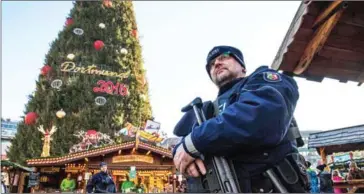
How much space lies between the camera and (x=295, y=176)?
132cm

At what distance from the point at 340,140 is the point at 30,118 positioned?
1777 cm

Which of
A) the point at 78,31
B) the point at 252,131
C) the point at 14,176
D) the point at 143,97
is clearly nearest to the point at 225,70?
the point at 252,131

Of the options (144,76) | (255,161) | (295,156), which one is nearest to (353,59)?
(295,156)

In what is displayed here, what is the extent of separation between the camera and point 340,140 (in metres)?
9.26

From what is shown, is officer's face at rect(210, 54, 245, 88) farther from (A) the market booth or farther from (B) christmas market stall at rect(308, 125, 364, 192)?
(A) the market booth

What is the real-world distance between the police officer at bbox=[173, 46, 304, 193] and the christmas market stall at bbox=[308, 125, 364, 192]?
25.8ft

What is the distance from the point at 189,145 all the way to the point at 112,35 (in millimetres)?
24246

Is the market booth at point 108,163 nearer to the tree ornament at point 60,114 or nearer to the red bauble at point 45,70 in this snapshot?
the tree ornament at point 60,114

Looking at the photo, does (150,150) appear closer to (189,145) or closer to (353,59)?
(353,59)

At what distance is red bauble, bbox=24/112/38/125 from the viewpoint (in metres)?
18.8

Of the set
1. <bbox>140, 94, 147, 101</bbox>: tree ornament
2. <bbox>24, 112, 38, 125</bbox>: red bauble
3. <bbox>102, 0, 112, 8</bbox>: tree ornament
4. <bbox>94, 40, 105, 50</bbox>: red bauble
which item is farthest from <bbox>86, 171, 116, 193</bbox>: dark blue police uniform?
<bbox>102, 0, 112, 8</bbox>: tree ornament

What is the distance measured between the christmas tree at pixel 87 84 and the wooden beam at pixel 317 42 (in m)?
17.3

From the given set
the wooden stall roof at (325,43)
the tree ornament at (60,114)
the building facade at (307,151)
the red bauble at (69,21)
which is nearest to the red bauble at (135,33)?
the red bauble at (69,21)

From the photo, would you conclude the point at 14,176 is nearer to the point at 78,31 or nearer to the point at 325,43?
the point at 325,43
